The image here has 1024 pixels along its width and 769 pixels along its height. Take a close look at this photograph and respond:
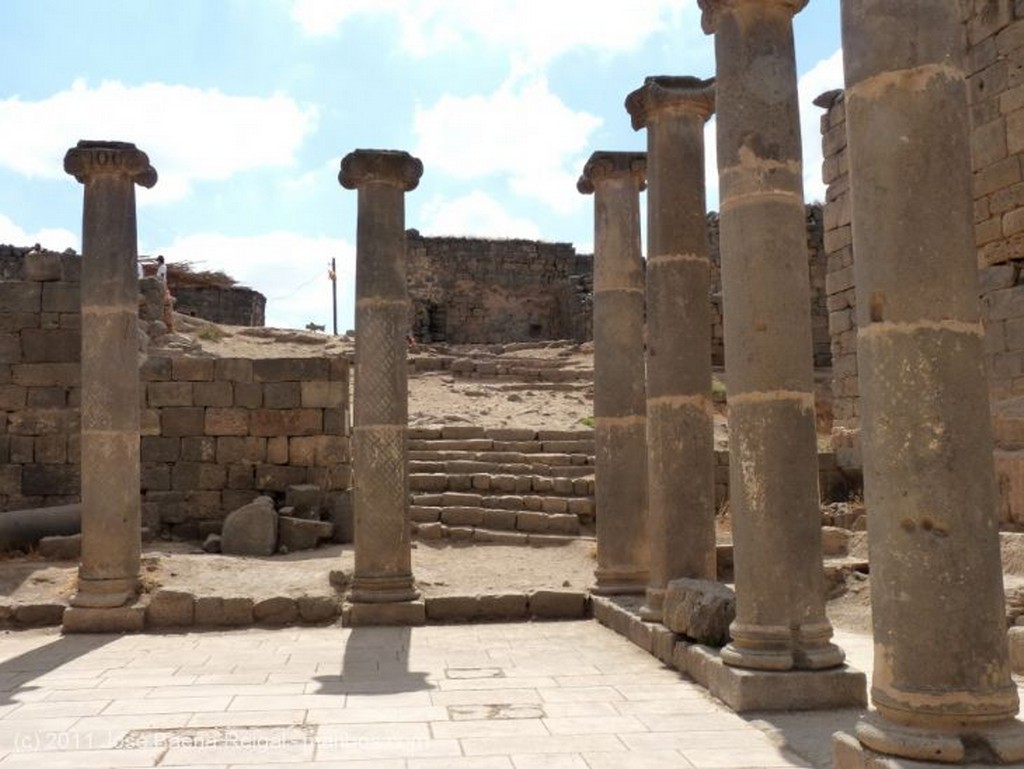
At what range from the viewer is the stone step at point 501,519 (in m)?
14.3

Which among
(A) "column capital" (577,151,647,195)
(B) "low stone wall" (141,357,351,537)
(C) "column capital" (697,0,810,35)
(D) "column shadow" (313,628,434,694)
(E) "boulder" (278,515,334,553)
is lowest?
(D) "column shadow" (313,628,434,694)

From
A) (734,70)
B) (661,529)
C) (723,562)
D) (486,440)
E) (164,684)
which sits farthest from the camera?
(486,440)

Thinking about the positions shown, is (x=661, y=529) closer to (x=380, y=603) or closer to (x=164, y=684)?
(x=380, y=603)

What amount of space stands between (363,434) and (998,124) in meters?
7.23

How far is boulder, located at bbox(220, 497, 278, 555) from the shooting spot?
13.1m

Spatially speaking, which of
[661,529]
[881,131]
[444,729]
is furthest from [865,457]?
[661,529]

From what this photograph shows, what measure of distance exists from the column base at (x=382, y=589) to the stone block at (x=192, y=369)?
211 inches

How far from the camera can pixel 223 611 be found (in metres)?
10.4

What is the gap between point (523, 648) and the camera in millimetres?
8906

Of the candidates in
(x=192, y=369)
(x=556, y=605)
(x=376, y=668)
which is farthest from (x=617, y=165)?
(x=192, y=369)

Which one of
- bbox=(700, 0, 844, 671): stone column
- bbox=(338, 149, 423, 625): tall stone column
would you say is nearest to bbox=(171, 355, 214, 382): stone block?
bbox=(338, 149, 423, 625): tall stone column

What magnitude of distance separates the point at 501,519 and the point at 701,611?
7.13 m

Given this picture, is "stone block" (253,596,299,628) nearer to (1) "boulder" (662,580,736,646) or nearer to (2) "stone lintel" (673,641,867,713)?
(1) "boulder" (662,580,736,646)

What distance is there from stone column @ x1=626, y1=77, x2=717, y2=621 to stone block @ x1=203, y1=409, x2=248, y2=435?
292 inches
